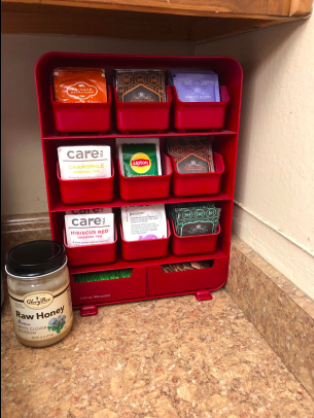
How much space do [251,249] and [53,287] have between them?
71 centimetres

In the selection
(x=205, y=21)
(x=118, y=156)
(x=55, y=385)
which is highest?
(x=205, y=21)

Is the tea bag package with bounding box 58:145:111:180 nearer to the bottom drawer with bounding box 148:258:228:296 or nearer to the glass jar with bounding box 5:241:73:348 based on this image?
the glass jar with bounding box 5:241:73:348

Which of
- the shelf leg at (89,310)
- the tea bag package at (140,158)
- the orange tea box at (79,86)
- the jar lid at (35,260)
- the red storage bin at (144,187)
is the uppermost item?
the orange tea box at (79,86)

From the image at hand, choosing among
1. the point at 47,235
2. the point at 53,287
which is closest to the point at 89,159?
the point at 53,287

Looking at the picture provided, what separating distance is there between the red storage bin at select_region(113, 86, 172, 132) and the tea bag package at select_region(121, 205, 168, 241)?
293 millimetres

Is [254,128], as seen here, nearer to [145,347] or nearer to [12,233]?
[145,347]

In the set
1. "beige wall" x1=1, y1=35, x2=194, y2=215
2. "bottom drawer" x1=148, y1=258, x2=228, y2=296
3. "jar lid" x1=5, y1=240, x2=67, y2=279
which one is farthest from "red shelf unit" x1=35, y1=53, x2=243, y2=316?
"beige wall" x1=1, y1=35, x2=194, y2=215

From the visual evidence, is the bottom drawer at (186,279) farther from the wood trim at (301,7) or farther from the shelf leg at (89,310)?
the wood trim at (301,7)

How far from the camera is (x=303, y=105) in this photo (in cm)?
93

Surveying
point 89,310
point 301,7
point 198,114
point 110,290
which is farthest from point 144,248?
point 301,7

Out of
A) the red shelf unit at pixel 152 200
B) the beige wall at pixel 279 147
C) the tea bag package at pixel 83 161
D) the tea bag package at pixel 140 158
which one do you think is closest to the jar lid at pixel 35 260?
the red shelf unit at pixel 152 200

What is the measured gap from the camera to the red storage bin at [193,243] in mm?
1261

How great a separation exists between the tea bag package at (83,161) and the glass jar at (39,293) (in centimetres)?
25

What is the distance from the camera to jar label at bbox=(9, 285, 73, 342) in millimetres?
1001
